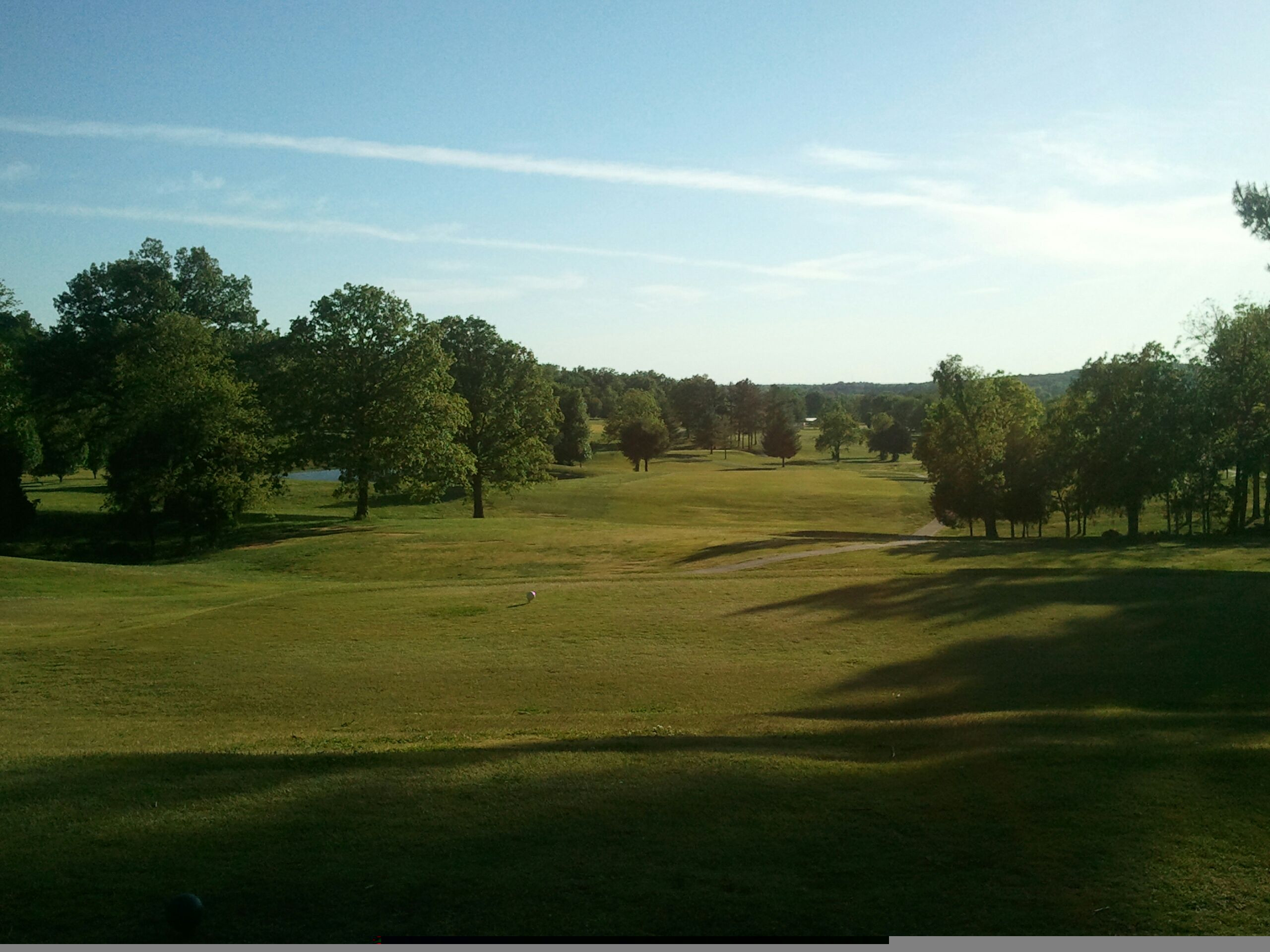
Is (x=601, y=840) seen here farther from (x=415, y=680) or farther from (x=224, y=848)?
(x=415, y=680)

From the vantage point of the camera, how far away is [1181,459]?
52188mm

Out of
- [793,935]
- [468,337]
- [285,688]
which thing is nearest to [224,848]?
[793,935]

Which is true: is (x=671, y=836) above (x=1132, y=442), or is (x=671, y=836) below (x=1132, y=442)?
below

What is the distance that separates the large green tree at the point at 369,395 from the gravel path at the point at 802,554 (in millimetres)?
24601

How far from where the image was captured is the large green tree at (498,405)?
6444cm

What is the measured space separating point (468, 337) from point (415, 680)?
49.8m

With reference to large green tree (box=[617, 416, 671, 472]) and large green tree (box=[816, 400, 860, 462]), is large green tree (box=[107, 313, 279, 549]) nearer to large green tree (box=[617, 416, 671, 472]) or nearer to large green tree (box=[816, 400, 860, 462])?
large green tree (box=[617, 416, 671, 472])

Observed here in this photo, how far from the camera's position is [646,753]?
11.3m

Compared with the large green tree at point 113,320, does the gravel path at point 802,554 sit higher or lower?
lower

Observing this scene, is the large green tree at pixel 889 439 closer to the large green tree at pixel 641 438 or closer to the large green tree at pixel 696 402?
the large green tree at pixel 696 402

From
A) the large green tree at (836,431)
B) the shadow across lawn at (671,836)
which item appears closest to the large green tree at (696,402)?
the large green tree at (836,431)

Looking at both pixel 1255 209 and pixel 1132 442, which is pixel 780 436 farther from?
pixel 1255 209

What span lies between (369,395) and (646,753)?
4580 cm

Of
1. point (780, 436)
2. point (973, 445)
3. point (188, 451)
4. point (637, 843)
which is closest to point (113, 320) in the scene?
point (188, 451)
